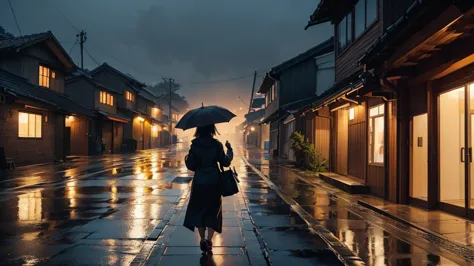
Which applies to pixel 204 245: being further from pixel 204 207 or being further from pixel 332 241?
pixel 332 241

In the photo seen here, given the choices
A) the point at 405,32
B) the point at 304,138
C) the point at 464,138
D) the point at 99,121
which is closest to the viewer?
the point at 405,32

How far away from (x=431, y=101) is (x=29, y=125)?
2036cm

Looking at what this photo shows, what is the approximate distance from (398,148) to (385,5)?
467 cm

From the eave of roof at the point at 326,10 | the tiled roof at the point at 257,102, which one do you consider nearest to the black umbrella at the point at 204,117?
the eave of roof at the point at 326,10

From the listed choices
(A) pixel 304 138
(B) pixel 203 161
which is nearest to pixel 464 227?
(B) pixel 203 161

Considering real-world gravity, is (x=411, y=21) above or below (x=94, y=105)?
below

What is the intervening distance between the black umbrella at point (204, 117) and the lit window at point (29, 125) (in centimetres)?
1820

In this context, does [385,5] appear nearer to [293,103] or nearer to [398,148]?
[398,148]

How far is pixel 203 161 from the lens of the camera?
5680 mm

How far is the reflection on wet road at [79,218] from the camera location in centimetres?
574

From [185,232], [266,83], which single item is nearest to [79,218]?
[185,232]

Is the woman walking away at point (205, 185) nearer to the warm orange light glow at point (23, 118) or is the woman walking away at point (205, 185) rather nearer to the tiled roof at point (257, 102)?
the warm orange light glow at point (23, 118)

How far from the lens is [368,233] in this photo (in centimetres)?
730

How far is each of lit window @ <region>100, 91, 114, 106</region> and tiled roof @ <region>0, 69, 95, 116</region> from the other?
731cm
